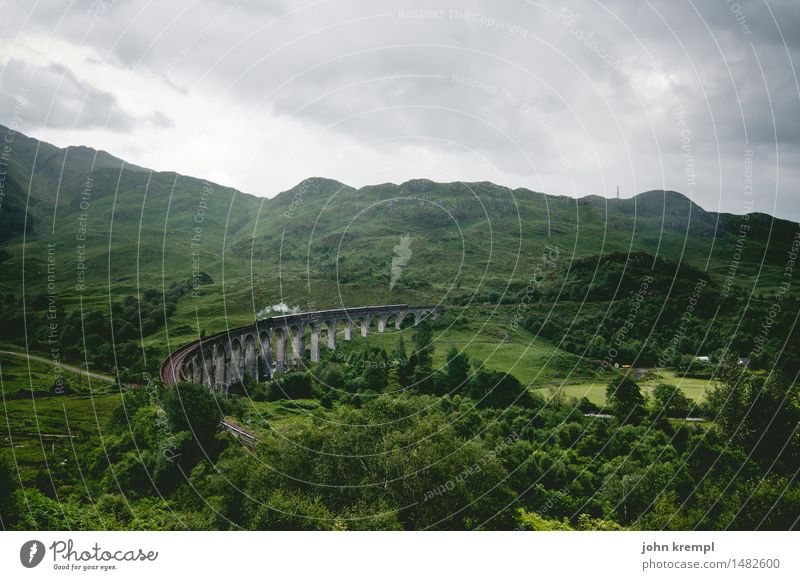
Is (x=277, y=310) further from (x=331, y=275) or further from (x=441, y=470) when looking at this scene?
(x=441, y=470)

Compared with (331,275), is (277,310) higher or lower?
lower

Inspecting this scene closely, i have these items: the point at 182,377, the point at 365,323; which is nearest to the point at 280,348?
the point at 365,323

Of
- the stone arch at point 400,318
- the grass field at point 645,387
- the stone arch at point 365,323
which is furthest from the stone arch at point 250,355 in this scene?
the stone arch at point 400,318

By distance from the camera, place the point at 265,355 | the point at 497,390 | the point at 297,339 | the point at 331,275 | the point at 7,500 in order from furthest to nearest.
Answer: the point at 331,275
the point at 297,339
the point at 265,355
the point at 497,390
the point at 7,500

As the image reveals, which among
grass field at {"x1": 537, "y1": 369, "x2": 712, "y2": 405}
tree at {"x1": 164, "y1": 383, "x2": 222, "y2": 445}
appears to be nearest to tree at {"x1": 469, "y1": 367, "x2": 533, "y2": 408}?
grass field at {"x1": 537, "y1": 369, "x2": 712, "y2": 405}

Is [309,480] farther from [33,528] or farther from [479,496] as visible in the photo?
[33,528]

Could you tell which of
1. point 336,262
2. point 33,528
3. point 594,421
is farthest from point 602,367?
point 336,262

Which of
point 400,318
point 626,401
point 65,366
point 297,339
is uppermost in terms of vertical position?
point 400,318

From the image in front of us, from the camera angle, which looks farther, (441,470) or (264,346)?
(264,346)

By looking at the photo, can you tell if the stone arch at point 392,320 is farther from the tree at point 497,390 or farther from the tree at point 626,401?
the tree at point 626,401
